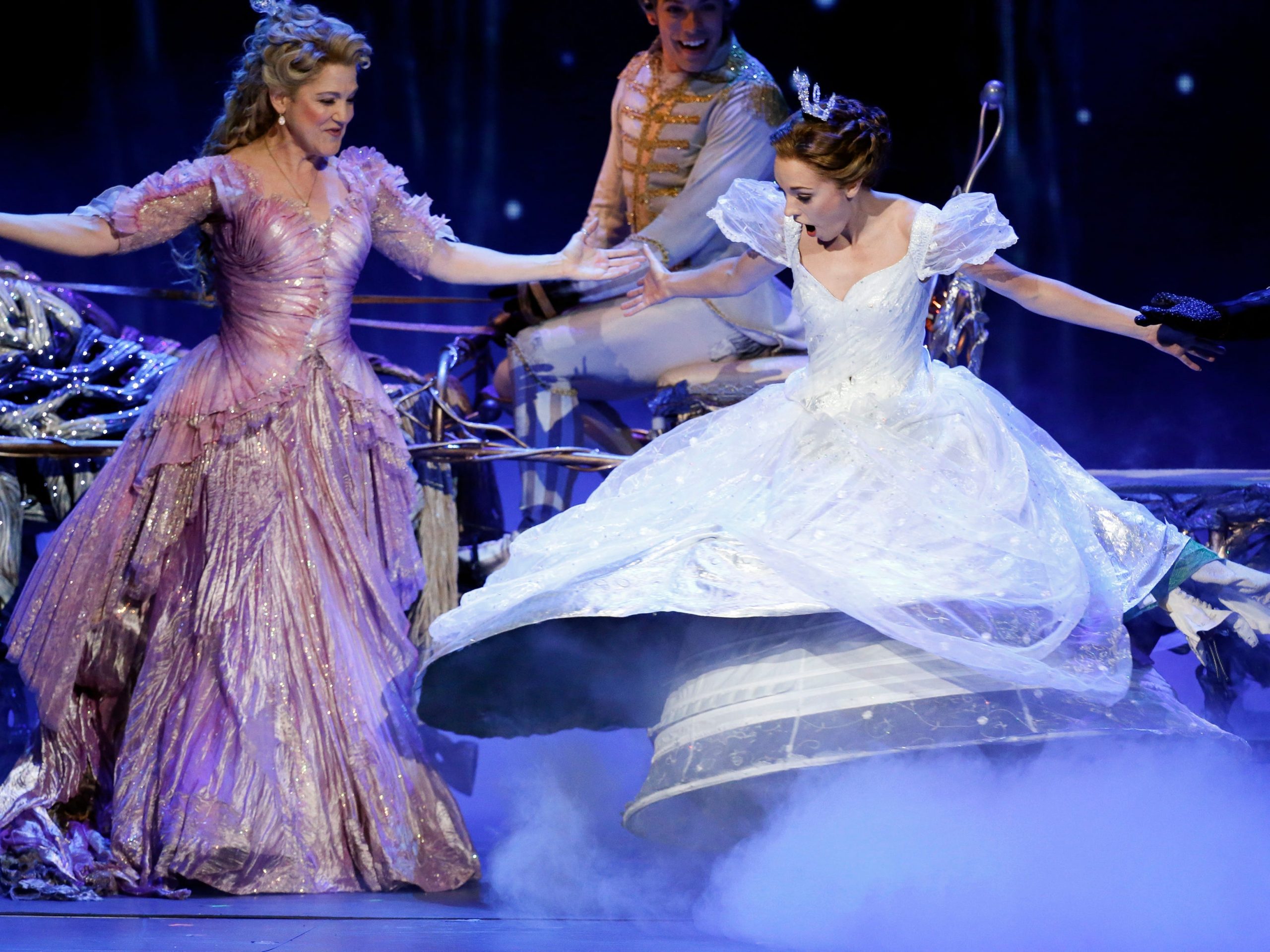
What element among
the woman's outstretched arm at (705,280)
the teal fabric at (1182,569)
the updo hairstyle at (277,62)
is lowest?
the teal fabric at (1182,569)

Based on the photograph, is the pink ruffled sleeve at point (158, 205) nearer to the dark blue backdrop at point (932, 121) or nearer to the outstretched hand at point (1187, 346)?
the dark blue backdrop at point (932, 121)

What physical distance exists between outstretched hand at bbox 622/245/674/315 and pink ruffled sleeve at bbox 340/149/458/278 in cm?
45

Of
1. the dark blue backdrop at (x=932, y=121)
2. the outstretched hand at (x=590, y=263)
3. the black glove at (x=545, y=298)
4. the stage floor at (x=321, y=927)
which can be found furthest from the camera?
the dark blue backdrop at (x=932, y=121)

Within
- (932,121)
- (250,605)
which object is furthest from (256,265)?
(932,121)

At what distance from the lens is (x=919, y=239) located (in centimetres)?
226

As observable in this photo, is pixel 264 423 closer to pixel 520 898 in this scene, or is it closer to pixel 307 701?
pixel 307 701

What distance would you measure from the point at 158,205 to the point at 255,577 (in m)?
0.76

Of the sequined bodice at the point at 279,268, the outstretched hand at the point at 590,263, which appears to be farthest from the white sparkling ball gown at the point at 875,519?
the sequined bodice at the point at 279,268

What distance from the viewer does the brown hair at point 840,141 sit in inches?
86.0

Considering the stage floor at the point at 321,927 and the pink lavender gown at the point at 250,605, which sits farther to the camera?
the pink lavender gown at the point at 250,605

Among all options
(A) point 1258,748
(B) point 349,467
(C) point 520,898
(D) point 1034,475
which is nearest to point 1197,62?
(A) point 1258,748

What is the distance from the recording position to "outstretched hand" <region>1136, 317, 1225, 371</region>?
6.88ft

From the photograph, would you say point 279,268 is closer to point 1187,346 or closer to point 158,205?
point 158,205

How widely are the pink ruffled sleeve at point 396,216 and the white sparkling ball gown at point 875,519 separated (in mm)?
718
